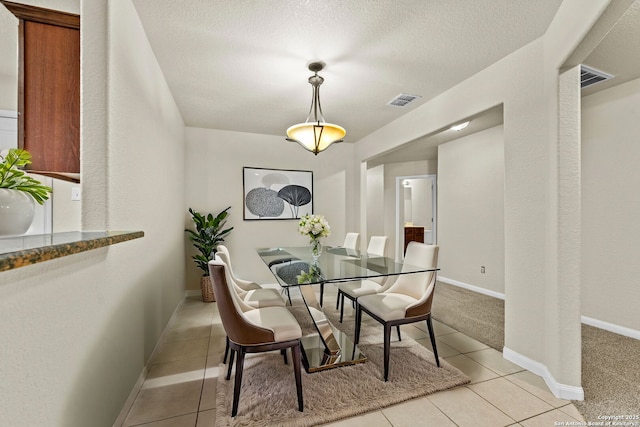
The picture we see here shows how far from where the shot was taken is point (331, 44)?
2.20m

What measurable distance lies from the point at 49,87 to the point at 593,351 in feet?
14.8

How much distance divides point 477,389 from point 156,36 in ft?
11.8

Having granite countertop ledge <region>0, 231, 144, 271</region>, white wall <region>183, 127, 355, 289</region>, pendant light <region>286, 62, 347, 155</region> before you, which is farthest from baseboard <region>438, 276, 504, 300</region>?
granite countertop ledge <region>0, 231, 144, 271</region>

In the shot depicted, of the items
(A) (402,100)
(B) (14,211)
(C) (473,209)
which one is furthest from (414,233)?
(B) (14,211)

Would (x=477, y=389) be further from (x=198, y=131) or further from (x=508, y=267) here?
(x=198, y=131)

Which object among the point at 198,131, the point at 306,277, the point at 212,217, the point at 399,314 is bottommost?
the point at 399,314

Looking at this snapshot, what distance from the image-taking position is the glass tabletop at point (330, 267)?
6.73 feet

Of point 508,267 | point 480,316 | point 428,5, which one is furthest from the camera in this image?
point 480,316

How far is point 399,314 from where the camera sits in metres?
2.07

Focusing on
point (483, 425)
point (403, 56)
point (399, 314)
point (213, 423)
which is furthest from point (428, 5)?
point (213, 423)

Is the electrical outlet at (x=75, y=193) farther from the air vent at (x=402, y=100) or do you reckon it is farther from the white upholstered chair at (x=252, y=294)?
the air vent at (x=402, y=100)

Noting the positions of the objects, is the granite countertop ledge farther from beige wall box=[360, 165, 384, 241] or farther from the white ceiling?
beige wall box=[360, 165, 384, 241]

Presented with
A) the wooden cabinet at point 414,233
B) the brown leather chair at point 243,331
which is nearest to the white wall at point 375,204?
the wooden cabinet at point 414,233

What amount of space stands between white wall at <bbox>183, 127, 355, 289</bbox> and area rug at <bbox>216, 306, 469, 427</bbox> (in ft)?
7.66
